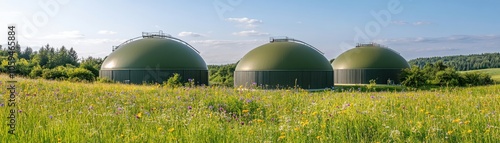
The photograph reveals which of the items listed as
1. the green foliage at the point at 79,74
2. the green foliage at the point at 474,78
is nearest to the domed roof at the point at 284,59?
the green foliage at the point at 79,74

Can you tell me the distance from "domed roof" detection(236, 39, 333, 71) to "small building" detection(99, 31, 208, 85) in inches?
214

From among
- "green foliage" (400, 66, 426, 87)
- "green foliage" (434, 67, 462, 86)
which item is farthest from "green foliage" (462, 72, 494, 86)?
"green foliage" (400, 66, 426, 87)

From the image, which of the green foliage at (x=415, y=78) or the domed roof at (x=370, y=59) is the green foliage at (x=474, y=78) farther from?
the domed roof at (x=370, y=59)

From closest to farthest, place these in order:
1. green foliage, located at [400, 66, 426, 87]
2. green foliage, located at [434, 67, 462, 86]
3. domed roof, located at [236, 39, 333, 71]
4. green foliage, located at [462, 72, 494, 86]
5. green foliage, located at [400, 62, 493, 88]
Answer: domed roof, located at [236, 39, 333, 71]
green foliage, located at [434, 67, 462, 86]
green foliage, located at [400, 62, 493, 88]
green foliage, located at [400, 66, 426, 87]
green foliage, located at [462, 72, 494, 86]

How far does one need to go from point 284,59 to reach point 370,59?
18.7m

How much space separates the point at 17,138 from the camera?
637 cm

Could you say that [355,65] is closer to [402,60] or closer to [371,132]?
[402,60]

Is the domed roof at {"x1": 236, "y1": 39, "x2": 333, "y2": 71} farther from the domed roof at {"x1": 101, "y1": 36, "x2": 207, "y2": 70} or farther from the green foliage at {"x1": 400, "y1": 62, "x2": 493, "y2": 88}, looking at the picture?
the green foliage at {"x1": 400, "y1": 62, "x2": 493, "y2": 88}

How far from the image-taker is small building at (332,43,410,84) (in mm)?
52656

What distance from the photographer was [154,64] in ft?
128

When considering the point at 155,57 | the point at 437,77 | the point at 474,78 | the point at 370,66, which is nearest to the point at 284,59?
the point at 155,57

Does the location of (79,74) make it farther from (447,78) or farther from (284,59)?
(447,78)

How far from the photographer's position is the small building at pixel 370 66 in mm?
52656

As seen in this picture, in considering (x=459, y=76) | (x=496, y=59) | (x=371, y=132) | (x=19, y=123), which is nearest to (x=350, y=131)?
(x=371, y=132)
